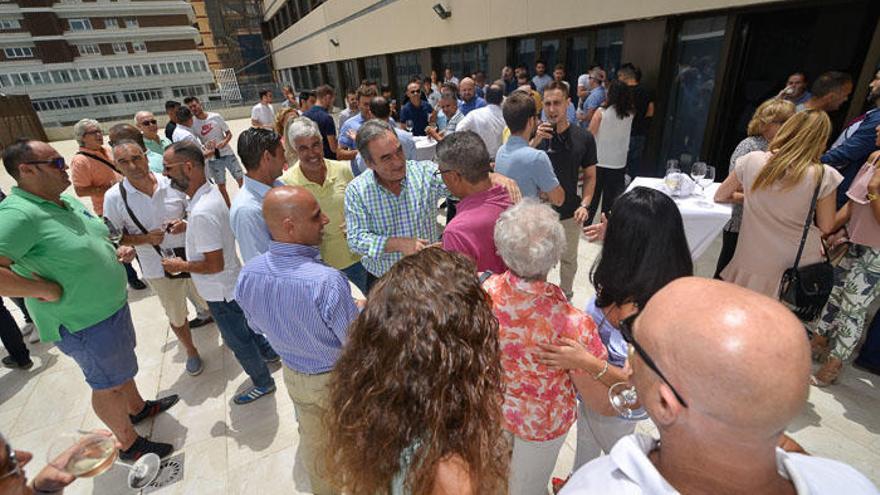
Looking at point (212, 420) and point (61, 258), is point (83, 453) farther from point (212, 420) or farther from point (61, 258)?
point (212, 420)

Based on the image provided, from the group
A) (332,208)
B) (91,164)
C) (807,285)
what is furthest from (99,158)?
(807,285)

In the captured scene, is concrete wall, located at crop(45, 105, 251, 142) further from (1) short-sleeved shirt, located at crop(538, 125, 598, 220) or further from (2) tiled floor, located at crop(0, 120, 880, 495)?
(1) short-sleeved shirt, located at crop(538, 125, 598, 220)

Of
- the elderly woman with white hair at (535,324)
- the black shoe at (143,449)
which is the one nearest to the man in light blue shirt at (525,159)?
the elderly woman with white hair at (535,324)

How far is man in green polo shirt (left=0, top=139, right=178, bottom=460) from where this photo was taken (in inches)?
80.2

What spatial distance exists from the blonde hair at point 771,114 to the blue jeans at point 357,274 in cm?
344

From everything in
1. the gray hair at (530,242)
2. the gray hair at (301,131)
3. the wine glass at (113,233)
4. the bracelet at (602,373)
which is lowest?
the bracelet at (602,373)

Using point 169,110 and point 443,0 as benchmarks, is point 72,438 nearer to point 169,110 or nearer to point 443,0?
point 169,110

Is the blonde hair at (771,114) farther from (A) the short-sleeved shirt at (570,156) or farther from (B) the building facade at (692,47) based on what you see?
(B) the building facade at (692,47)

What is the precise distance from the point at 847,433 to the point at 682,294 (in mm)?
2913

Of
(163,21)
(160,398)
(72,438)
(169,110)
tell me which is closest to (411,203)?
(72,438)

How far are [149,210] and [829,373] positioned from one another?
5291mm

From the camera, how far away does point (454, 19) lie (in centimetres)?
1102

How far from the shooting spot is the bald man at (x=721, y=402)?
2.31 feet

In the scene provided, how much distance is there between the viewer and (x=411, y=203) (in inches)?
103
